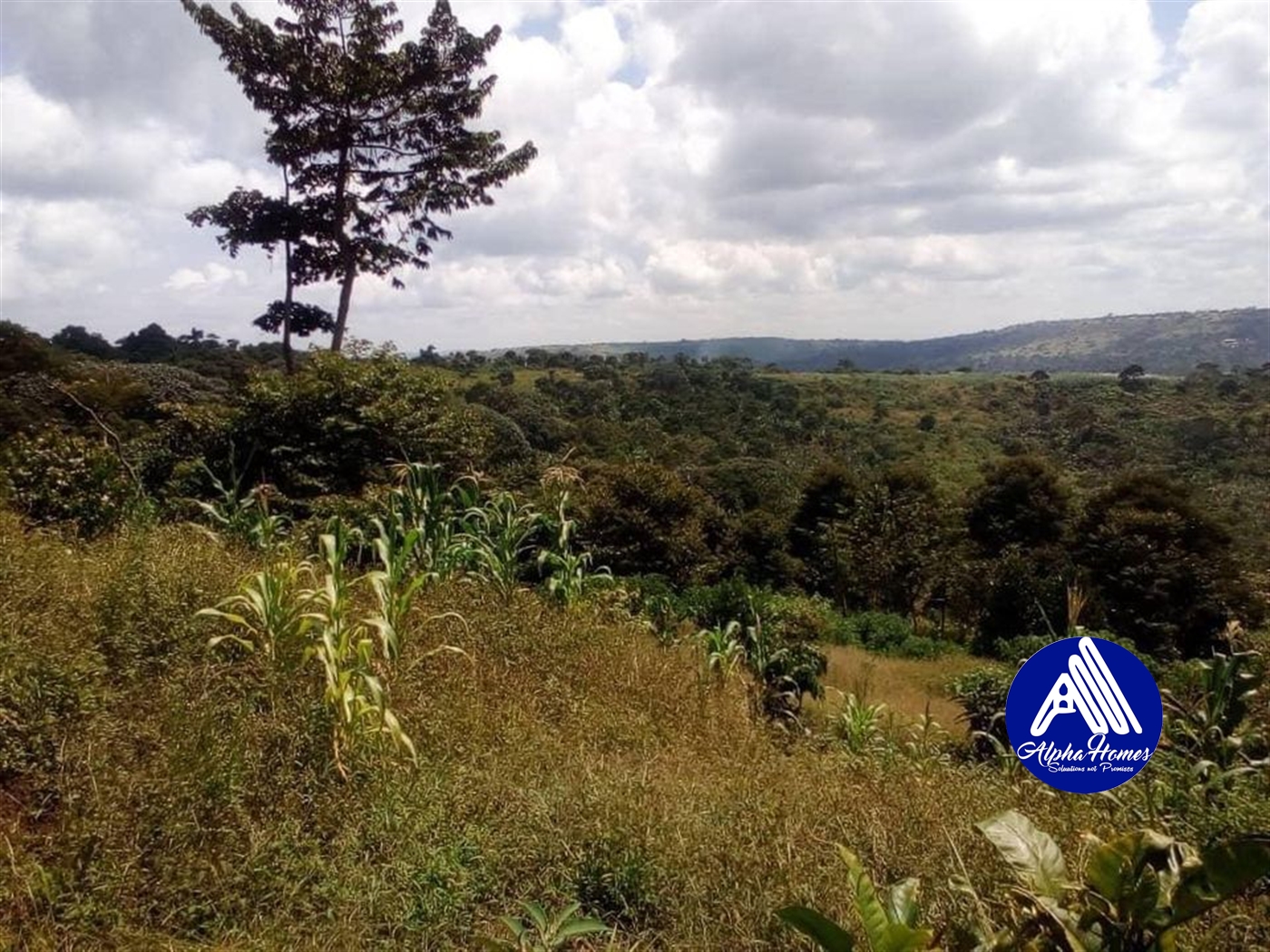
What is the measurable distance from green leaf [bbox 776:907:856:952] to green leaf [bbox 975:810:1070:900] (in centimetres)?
46

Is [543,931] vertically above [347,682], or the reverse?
[347,682]

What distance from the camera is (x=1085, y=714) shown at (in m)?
2.22

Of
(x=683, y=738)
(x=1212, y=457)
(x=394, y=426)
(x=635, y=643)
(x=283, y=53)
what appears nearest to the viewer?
(x=683, y=738)

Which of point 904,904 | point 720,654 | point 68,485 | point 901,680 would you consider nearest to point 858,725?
point 720,654

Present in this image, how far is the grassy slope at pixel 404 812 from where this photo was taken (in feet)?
7.47

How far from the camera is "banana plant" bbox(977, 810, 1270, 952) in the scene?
1.66 m

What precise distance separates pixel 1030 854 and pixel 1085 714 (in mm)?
477

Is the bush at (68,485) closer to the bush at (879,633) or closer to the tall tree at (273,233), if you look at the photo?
the tall tree at (273,233)

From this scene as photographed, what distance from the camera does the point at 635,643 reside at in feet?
15.2

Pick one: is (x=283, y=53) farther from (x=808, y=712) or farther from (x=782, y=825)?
(x=782, y=825)

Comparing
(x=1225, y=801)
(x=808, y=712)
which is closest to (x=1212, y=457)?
(x=808, y=712)

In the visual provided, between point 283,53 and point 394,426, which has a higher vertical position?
point 283,53

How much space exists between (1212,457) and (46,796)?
4763 cm

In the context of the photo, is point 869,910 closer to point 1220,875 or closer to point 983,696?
point 1220,875
